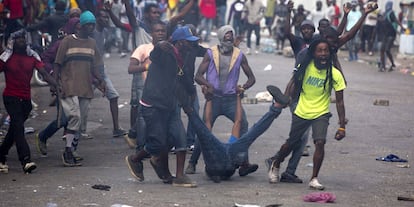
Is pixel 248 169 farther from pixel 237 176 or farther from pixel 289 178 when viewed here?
pixel 289 178

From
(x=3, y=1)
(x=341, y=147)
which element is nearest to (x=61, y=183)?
(x=341, y=147)

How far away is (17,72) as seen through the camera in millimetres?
11383

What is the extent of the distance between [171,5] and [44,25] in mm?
14969

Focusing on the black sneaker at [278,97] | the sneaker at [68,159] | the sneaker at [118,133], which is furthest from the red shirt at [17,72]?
the sneaker at [118,133]

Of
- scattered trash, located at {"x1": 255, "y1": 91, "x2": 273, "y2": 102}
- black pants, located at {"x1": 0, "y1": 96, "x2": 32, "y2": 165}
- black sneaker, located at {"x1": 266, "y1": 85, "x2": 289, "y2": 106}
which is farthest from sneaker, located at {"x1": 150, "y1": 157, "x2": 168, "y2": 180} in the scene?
scattered trash, located at {"x1": 255, "y1": 91, "x2": 273, "y2": 102}

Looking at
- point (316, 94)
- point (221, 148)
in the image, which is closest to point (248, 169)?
point (221, 148)

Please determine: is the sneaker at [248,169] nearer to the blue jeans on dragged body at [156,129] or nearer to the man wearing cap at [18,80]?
the blue jeans on dragged body at [156,129]

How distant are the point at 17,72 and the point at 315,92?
126 inches

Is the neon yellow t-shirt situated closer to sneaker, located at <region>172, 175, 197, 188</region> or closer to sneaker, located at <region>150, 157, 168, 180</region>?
sneaker, located at <region>172, 175, 197, 188</region>

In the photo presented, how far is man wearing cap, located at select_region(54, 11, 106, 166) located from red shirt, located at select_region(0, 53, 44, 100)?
24.2 inches

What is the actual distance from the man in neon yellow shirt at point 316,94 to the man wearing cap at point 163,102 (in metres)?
1.07

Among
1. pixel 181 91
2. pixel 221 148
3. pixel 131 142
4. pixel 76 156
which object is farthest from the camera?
pixel 131 142

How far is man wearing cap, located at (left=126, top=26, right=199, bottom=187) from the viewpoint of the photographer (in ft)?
33.8

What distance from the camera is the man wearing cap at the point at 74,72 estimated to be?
39.4ft
